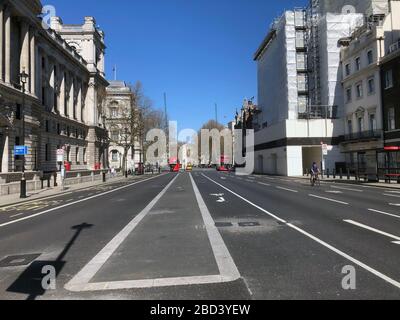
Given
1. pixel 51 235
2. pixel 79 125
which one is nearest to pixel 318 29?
pixel 79 125

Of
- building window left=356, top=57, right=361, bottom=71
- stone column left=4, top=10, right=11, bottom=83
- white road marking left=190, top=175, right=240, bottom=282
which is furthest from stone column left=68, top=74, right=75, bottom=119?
white road marking left=190, top=175, right=240, bottom=282

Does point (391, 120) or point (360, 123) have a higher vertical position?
point (360, 123)

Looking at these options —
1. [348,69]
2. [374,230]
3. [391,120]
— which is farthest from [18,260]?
[348,69]

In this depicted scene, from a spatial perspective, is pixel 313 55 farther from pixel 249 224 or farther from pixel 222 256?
pixel 222 256

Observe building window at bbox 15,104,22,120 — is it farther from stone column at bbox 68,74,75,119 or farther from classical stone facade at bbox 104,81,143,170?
classical stone facade at bbox 104,81,143,170

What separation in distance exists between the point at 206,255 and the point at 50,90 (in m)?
57.0

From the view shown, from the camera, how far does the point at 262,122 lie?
73.2 meters

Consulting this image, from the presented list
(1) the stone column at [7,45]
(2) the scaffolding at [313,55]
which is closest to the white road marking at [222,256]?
(1) the stone column at [7,45]

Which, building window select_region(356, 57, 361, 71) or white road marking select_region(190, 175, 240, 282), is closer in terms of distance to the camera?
white road marking select_region(190, 175, 240, 282)

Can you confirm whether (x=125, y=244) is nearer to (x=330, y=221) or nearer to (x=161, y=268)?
(x=161, y=268)

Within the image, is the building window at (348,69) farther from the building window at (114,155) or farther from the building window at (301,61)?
the building window at (114,155)

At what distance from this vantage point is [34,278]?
6.38 m

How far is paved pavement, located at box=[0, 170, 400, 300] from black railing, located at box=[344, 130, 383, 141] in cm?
3219

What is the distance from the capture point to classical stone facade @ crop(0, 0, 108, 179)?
38.8 m
